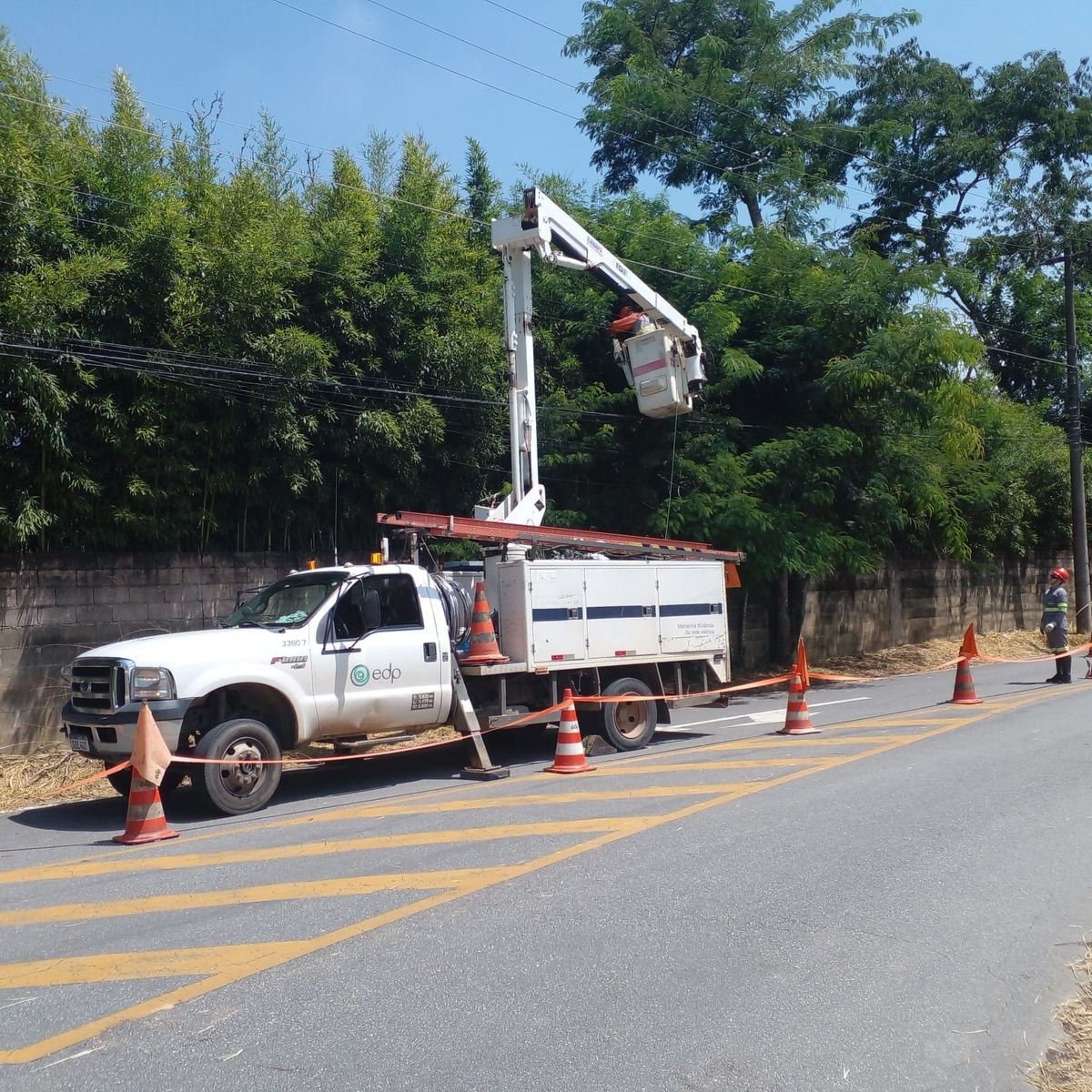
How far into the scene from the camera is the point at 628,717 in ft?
42.4

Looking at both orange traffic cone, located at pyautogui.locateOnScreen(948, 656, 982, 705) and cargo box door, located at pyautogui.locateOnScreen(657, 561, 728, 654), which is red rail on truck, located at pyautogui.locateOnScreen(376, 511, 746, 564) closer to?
cargo box door, located at pyautogui.locateOnScreen(657, 561, 728, 654)

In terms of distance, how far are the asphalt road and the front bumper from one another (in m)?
0.70

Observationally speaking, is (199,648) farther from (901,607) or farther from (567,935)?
(901,607)

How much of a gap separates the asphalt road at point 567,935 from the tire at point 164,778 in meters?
0.26

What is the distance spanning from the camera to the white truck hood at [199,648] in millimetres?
9516

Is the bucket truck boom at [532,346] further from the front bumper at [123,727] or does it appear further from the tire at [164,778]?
the front bumper at [123,727]

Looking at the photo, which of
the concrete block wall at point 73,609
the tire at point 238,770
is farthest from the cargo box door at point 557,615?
the concrete block wall at point 73,609

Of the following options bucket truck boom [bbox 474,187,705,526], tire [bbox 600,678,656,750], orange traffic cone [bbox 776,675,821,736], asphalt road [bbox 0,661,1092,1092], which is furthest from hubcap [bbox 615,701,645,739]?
bucket truck boom [bbox 474,187,705,526]

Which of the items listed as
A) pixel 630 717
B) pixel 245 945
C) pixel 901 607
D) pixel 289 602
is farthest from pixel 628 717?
pixel 901 607

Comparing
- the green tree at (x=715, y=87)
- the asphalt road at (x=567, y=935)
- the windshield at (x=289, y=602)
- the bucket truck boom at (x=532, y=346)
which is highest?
the green tree at (x=715, y=87)

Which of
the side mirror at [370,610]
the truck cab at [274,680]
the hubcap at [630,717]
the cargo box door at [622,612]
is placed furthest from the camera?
the hubcap at [630,717]

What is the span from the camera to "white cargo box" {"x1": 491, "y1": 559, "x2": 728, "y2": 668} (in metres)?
11.9

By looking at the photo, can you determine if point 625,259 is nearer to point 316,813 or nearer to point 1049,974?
point 316,813

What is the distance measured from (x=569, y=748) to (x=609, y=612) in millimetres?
2073
